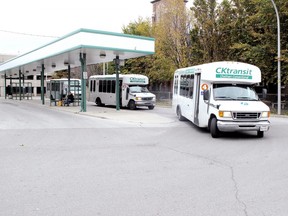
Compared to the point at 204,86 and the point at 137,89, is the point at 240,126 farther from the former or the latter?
the point at 137,89

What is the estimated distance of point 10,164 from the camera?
793 centimetres

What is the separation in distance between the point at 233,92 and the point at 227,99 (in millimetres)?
496

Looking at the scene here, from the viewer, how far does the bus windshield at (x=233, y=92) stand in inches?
498

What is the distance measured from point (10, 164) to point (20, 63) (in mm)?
34544

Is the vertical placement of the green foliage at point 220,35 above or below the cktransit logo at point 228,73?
above

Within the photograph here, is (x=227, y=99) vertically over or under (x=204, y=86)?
under

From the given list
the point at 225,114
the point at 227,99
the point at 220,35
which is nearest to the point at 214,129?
the point at 225,114

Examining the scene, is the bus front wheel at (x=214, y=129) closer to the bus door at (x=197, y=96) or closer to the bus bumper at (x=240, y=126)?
the bus bumper at (x=240, y=126)

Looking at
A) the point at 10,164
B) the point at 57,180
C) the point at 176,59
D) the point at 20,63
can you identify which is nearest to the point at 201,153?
the point at 57,180

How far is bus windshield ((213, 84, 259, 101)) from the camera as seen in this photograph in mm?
12656

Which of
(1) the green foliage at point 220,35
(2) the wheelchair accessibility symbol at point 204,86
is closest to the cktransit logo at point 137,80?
(1) the green foliage at point 220,35

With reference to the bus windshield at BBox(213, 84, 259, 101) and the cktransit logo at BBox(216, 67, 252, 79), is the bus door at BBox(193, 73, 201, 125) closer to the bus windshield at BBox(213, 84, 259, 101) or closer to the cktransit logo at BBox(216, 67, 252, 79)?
the bus windshield at BBox(213, 84, 259, 101)

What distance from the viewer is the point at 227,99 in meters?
12.5

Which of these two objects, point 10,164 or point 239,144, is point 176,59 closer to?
point 239,144
